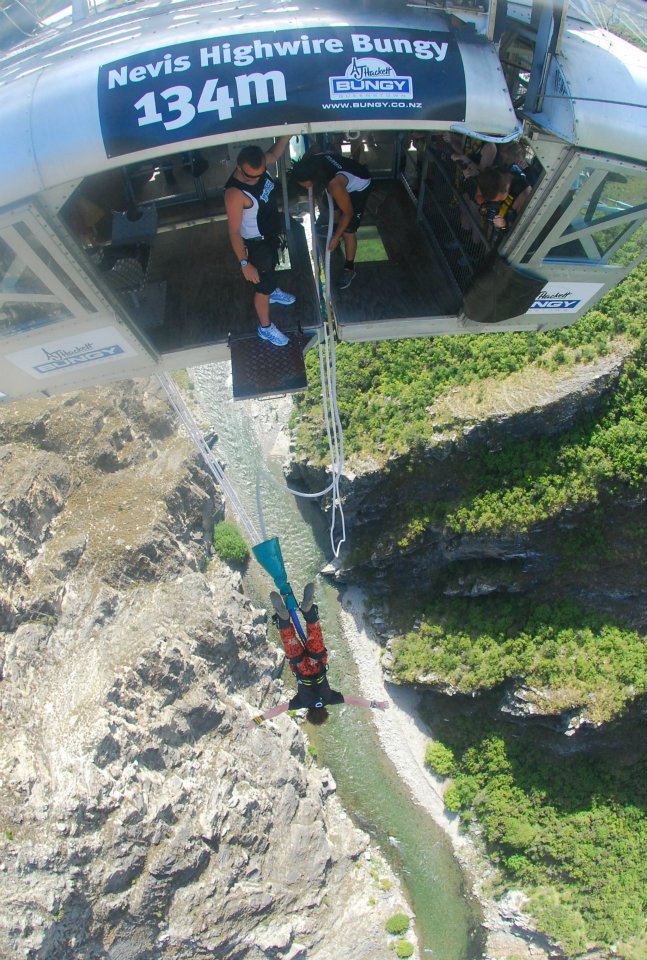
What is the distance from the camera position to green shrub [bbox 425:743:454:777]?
2077 cm

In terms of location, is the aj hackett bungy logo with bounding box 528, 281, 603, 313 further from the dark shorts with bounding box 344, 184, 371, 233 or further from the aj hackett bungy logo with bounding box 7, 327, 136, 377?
the aj hackett bungy logo with bounding box 7, 327, 136, 377

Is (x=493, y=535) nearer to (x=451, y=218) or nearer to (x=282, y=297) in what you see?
(x=451, y=218)

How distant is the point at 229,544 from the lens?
2306 cm

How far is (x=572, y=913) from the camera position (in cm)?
1891

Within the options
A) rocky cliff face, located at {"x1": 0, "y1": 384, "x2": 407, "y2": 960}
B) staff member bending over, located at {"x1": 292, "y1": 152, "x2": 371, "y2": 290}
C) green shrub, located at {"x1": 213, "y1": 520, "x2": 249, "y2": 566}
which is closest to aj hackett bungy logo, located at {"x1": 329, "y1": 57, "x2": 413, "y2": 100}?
staff member bending over, located at {"x1": 292, "y1": 152, "x2": 371, "y2": 290}

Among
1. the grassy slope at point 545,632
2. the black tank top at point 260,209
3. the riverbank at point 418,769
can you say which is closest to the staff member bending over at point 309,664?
the black tank top at point 260,209

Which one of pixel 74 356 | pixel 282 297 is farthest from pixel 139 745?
pixel 282 297

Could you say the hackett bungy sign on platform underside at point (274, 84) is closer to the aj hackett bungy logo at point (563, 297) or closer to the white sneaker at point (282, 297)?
the aj hackett bungy logo at point (563, 297)

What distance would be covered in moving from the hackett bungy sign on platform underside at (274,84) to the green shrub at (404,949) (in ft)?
75.0

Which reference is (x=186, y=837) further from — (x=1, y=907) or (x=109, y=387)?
Answer: (x=109, y=387)

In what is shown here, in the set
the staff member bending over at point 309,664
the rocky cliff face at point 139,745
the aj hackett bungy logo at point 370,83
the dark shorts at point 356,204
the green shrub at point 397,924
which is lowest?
the green shrub at point 397,924

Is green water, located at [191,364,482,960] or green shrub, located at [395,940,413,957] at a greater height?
green water, located at [191,364,482,960]

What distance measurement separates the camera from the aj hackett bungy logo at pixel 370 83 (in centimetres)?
620

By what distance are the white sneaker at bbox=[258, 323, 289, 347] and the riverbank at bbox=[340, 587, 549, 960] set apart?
16.0m
